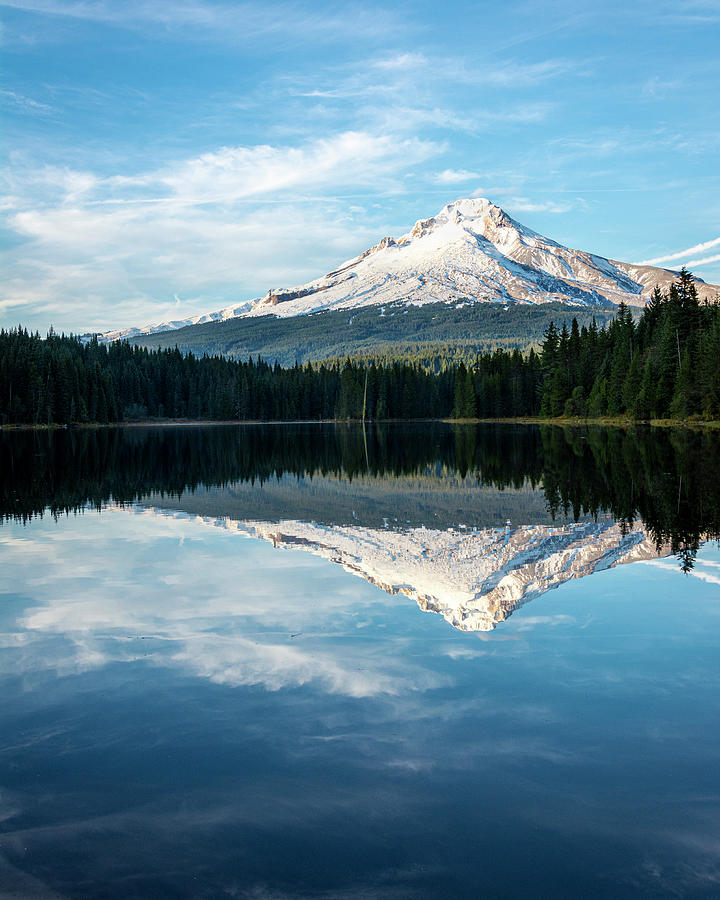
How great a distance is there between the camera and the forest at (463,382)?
298 ft

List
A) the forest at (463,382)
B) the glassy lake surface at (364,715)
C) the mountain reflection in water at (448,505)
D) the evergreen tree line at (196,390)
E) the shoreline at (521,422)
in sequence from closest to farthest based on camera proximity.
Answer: the glassy lake surface at (364,715) → the mountain reflection in water at (448,505) → the shoreline at (521,422) → the forest at (463,382) → the evergreen tree line at (196,390)

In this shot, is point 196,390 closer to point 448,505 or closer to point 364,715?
point 448,505

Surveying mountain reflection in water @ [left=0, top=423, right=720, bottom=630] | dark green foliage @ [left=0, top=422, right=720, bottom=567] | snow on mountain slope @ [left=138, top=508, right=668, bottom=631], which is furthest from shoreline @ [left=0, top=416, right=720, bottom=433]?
snow on mountain slope @ [left=138, top=508, right=668, bottom=631]

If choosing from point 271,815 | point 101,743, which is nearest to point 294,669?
point 101,743

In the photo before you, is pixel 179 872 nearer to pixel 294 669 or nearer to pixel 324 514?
pixel 294 669

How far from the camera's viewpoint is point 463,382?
546 feet

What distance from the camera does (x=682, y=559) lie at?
17.1 metres

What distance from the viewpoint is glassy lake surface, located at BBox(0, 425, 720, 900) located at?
5.97 metres

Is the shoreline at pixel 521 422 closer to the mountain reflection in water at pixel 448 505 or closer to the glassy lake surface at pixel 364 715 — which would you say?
the mountain reflection in water at pixel 448 505

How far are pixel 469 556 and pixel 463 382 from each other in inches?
5959

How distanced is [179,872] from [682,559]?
46.8 ft

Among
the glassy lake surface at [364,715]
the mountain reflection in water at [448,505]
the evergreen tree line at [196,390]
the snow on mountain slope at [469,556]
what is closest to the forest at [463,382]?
the evergreen tree line at [196,390]

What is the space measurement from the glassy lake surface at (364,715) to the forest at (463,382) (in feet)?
232

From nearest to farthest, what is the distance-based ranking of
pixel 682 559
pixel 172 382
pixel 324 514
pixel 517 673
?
pixel 517 673, pixel 682 559, pixel 324 514, pixel 172 382
